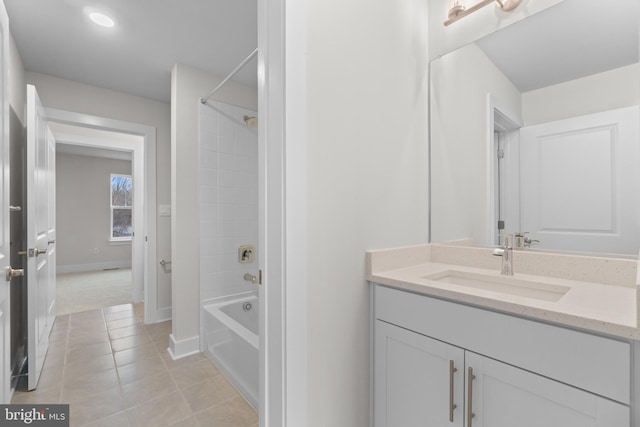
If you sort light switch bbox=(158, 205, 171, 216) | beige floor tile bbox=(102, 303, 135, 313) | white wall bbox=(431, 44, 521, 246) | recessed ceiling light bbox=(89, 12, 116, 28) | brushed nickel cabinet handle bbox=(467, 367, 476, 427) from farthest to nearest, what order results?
1. beige floor tile bbox=(102, 303, 135, 313)
2. light switch bbox=(158, 205, 171, 216)
3. recessed ceiling light bbox=(89, 12, 116, 28)
4. white wall bbox=(431, 44, 521, 246)
5. brushed nickel cabinet handle bbox=(467, 367, 476, 427)

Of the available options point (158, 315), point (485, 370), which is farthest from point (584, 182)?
point (158, 315)

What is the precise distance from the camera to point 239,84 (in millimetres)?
2811

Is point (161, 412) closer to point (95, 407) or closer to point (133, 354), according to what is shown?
point (95, 407)

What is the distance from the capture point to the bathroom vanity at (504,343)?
74 cm

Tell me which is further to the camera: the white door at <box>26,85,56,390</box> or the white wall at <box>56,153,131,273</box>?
the white wall at <box>56,153,131,273</box>

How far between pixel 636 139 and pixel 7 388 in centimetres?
268

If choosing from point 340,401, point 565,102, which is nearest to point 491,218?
point 565,102

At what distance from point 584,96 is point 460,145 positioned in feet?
1.64

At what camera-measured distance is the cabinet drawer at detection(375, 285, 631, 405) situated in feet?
2.39

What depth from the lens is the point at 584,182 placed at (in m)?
1.17

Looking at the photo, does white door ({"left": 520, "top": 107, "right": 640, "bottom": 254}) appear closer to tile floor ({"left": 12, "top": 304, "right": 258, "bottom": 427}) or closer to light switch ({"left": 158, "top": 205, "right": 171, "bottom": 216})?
tile floor ({"left": 12, "top": 304, "right": 258, "bottom": 427})

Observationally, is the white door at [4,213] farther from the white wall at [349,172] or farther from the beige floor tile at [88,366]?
the white wall at [349,172]

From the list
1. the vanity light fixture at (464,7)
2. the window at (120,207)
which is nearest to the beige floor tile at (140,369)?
the vanity light fixture at (464,7)

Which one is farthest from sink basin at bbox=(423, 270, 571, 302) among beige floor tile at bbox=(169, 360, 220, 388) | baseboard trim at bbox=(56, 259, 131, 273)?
baseboard trim at bbox=(56, 259, 131, 273)
